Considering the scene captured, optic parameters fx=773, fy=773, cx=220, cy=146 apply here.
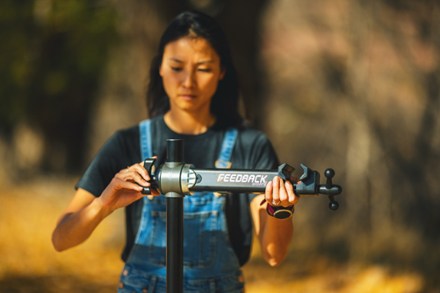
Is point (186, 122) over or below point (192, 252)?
over

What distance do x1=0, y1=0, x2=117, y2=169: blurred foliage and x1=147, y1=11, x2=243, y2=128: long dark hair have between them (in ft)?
22.8

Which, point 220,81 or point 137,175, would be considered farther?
point 220,81

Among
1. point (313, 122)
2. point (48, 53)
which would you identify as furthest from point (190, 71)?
point (48, 53)

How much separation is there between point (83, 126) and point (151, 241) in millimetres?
10382

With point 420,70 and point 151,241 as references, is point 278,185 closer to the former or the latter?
point 151,241

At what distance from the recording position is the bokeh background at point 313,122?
5605 millimetres

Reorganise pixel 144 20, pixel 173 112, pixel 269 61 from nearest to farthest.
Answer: pixel 173 112 → pixel 144 20 → pixel 269 61

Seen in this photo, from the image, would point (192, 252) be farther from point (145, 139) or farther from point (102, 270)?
point (102, 270)

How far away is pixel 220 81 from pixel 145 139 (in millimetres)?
367

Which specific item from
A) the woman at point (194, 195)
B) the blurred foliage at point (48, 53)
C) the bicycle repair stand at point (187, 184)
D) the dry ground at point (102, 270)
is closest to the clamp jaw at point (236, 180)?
the bicycle repair stand at point (187, 184)

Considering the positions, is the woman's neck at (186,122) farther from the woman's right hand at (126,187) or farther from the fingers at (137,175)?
the fingers at (137,175)

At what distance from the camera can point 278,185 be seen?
181 centimetres

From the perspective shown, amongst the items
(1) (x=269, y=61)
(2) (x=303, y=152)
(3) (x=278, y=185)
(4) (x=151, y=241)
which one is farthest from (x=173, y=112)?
(1) (x=269, y=61)

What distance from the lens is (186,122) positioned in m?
2.61
